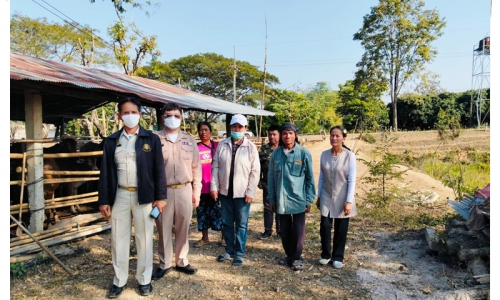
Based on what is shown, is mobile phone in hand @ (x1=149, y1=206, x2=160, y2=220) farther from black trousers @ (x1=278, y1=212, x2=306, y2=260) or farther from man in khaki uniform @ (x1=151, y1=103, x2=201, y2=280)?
black trousers @ (x1=278, y1=212, x2=306, y2=260)

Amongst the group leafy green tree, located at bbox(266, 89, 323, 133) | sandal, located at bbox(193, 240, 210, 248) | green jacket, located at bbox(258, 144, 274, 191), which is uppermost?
leafy green tree, located at bbox(266, 89, 323, 133)

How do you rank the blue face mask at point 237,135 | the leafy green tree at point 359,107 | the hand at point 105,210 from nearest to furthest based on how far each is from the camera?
the hand at point 105,210 < the blue face mask at point 237,135 < the leafy green tree at point 359,107

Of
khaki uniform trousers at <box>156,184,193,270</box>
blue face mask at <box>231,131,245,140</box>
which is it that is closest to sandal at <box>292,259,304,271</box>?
khaki uniform trousers at <box>156,184,193,270</box>

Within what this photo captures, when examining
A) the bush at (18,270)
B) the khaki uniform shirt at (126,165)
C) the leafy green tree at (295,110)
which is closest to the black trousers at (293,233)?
the khaki uniform shirt at (126,165)

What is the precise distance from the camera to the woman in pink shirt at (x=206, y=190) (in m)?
4.20

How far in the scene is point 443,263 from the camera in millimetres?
3842

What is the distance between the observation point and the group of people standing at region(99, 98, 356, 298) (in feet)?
9.64

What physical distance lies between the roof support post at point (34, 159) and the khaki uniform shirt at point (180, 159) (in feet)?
6.44

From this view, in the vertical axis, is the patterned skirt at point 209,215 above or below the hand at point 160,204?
below

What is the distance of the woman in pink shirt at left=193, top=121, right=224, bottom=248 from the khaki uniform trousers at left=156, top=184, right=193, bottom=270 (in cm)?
75

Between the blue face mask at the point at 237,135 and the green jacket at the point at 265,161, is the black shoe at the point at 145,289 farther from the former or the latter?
the green jacket at the point at 265,161

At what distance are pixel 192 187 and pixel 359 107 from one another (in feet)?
75.3

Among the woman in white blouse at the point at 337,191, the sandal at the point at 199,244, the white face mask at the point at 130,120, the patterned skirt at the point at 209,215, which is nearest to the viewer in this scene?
the white face mask at the point at 130,120
